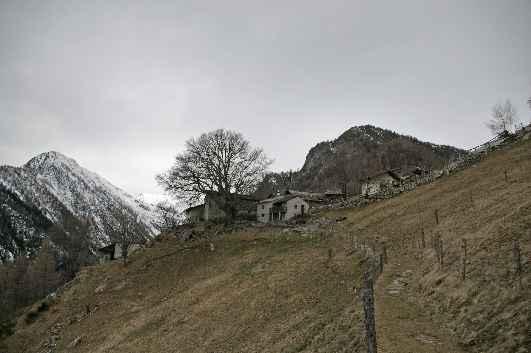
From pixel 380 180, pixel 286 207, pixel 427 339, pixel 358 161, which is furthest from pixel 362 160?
pixel 427 339

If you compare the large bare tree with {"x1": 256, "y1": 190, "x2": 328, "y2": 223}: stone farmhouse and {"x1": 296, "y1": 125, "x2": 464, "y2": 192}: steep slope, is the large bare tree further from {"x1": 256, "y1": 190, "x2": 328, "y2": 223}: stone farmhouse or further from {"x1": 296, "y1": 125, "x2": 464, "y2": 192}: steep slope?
{"x1": 296, "y1": 125, "x2": 464, "y2": 192}: steep slope

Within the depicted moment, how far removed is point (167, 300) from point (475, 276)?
2662 centimetres

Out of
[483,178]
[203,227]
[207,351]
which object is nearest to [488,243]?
[207,351]

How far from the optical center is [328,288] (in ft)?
81.4

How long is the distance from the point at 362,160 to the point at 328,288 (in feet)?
409

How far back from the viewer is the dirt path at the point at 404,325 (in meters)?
14.3

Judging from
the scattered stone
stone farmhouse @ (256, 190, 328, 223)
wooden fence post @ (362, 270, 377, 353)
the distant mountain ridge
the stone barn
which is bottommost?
the scattered stone

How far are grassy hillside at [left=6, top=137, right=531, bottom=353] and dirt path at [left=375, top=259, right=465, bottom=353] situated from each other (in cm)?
7

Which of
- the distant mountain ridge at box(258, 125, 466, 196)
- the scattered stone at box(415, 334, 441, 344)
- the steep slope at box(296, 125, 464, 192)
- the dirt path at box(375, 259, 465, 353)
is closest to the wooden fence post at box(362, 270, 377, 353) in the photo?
the dirt path at box(375, 259, 465, 353)

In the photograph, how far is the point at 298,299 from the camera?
24.9m

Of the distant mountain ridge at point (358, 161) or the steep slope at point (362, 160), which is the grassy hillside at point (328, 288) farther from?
the distant mountain ridge at point (358, 161)

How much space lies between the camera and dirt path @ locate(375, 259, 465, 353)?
47.0 ft

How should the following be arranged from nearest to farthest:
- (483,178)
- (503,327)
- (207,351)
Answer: (503,327)
(207,351)
(483,178)

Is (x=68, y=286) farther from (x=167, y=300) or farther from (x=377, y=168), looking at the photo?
(x=377, y=168)
